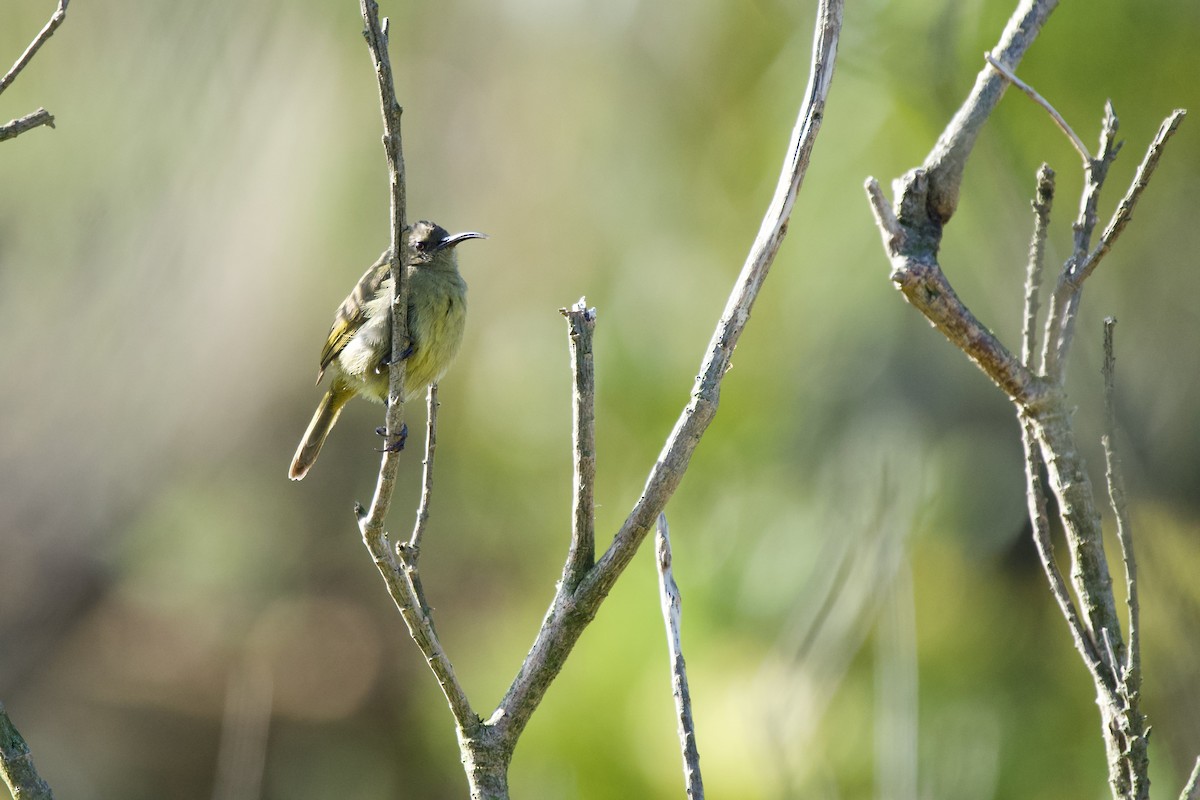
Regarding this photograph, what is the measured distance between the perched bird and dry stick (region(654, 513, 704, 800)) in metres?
1.47

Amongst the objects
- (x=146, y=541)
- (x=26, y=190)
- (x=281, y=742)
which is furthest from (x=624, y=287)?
(x=281, y=742)

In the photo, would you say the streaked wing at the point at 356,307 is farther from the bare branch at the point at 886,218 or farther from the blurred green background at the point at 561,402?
the bare branch at the point at 886,218

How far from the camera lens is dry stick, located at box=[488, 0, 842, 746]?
159 centimetres

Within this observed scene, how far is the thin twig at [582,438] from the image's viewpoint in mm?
1624

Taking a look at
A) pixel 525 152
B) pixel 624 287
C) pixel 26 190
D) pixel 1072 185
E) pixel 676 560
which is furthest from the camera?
pixel 525 152

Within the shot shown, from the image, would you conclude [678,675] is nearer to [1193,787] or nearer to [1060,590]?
[1060,590]

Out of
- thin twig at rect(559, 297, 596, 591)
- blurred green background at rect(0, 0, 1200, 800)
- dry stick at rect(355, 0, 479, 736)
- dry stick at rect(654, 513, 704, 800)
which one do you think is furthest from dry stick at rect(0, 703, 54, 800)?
blurred green background at rect(0, 0, 1200, 800)

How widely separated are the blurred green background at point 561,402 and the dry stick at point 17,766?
4.28 ft

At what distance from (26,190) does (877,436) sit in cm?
353

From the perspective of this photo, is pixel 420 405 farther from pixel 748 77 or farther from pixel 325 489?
pixel 748 77

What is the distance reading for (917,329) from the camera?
4.66m

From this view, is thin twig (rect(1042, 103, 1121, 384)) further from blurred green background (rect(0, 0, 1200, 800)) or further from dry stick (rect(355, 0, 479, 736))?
dry stick (rect(355, 0, 479, 736))

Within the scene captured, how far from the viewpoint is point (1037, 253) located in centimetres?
164

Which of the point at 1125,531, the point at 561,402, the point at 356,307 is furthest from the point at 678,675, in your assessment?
the point at 561,402
